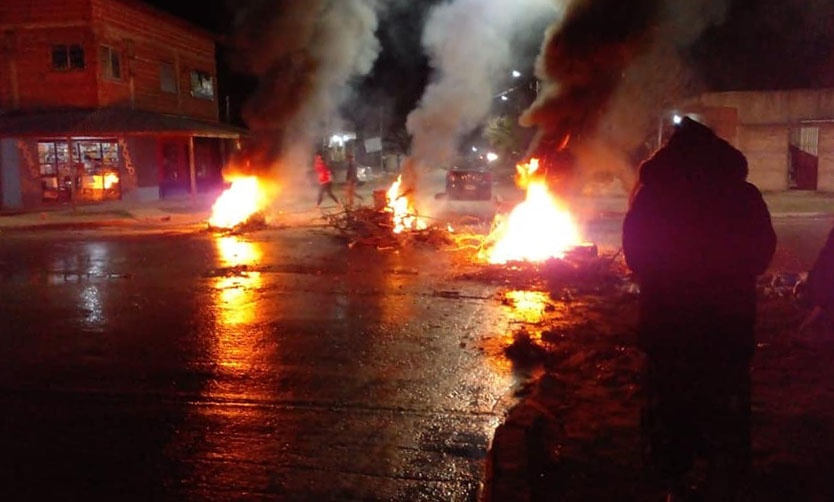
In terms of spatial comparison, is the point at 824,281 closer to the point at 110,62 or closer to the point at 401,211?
the point at 401,211

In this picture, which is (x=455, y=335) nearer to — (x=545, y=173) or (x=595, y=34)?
(x=545, y=173)

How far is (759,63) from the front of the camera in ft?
91.9

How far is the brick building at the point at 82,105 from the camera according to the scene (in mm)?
23531

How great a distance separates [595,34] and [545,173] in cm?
236

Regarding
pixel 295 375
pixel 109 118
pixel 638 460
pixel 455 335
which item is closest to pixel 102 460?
pixel 295 375

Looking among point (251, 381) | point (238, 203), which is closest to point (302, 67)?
point (238, 203)

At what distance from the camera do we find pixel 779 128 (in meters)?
25.6

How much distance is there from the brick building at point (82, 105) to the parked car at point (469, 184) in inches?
314

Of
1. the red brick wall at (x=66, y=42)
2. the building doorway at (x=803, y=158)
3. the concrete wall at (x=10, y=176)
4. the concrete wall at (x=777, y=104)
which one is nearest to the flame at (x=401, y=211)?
the red brick wall at (x=66, y=42)

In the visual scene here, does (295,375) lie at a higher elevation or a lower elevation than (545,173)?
lower

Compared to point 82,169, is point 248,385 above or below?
below

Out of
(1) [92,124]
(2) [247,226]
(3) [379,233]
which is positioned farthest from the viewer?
(1) [92,124]

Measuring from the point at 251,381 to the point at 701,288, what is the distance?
4.07 metres

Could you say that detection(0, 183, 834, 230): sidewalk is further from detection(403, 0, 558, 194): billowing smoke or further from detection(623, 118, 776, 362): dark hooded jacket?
detection(623, 118, 776, 362): dark hooded jacket
